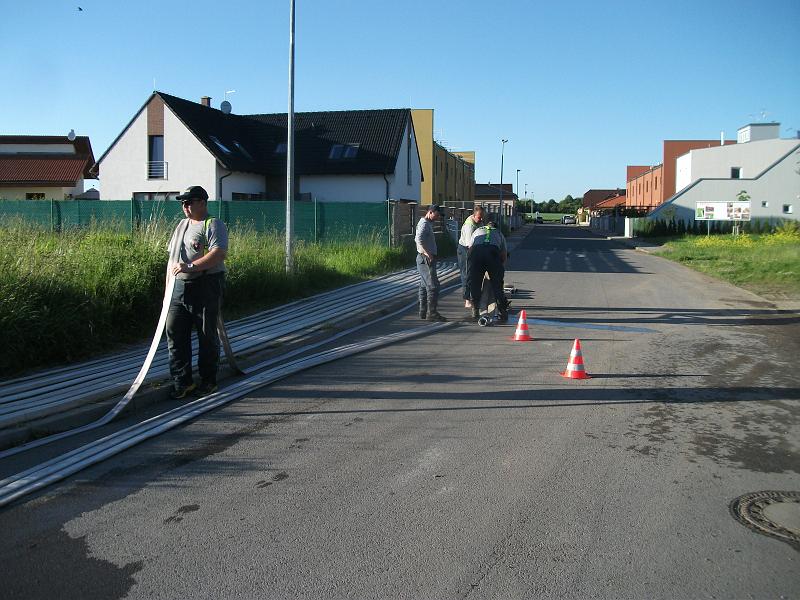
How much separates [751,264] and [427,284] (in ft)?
54.6

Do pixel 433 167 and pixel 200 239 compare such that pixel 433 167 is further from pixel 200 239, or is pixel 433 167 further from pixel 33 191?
pixel 200 239

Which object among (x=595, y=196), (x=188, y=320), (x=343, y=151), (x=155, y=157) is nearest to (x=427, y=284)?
(x=188, y=320)

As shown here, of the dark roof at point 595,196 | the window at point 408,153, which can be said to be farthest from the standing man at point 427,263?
the dark roof at point 595,196

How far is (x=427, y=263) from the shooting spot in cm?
1205

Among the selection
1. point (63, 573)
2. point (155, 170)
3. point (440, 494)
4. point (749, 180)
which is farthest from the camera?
point (749, 180)

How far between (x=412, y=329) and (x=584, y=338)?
262cm

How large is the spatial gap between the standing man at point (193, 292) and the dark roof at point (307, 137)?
96.1 feet

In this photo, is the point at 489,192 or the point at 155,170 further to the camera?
the point at 489,192

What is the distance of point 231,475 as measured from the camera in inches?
193

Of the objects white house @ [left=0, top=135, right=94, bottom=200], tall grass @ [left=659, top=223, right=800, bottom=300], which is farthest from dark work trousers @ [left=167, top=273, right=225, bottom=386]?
white house @ [left=0, top=135, right=94, bottom=200]

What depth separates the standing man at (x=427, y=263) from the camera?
39.0 feet

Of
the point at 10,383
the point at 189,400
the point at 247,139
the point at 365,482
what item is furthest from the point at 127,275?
the point at 247,139

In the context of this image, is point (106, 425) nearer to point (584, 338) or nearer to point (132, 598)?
point (132, 598)

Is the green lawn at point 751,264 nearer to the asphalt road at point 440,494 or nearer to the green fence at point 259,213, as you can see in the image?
the green fence at point 259,213
